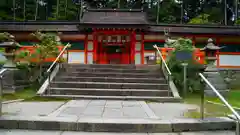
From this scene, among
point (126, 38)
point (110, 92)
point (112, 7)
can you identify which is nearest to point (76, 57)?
point (126, 38)

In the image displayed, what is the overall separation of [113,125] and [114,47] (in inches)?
521

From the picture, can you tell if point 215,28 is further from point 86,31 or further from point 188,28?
point 86,31

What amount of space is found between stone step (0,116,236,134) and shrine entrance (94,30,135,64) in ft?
40.2

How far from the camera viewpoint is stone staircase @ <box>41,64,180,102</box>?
7762 millimetres

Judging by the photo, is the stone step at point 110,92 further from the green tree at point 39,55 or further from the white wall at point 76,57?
the white wall at point 76,57

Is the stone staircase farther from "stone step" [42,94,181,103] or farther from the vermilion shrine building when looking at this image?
the vermilion shrine building

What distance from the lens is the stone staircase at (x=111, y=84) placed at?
25.5ft

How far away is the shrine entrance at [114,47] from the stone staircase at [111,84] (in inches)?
277

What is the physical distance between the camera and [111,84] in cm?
837

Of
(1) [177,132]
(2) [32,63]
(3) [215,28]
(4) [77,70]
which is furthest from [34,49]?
(3) [215,28]

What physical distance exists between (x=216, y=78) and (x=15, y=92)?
7.48 m

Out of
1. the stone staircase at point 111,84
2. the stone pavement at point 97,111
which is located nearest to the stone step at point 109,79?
the stone staircase at point 111,84

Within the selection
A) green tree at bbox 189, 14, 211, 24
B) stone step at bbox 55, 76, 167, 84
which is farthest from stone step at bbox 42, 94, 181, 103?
green tree at bbox 189, 14, 211, 24

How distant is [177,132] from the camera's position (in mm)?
4418
